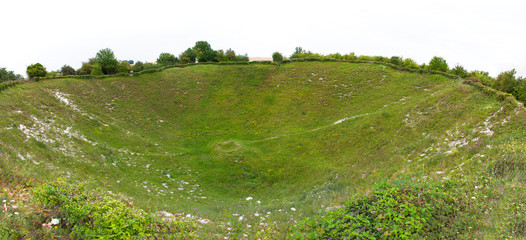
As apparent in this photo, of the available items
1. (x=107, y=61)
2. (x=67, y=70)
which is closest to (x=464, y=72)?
(x=107, y=61)

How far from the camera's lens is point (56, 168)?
51.4ft

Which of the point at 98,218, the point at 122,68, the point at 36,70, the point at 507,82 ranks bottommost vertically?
the point at 98,218

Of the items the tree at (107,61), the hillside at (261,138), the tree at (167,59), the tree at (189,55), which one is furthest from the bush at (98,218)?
the tree at (167,59)

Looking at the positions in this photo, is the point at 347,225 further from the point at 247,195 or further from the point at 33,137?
the point at 33,137

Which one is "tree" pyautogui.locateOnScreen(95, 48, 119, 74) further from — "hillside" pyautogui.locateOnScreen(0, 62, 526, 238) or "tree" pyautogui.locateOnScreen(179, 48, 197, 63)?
"tree" pyautogui.locateOnScreen(179, 48, 197, 63)

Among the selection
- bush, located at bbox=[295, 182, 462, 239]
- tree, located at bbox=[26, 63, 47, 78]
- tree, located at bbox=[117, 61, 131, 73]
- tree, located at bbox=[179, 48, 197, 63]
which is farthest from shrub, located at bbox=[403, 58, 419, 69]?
tree, located at bbox=[26, 63, 47, 78]

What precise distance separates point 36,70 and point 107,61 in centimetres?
1175

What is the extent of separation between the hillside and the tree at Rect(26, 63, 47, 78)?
4.25 metres

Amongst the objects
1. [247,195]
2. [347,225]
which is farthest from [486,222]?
[247,195]

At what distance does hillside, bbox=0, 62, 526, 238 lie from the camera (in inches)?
508

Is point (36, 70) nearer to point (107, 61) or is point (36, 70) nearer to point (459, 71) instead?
point (107, 61)

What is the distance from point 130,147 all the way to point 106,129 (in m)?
4.79

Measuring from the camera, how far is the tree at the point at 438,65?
129 ft

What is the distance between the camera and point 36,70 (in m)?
36.0
